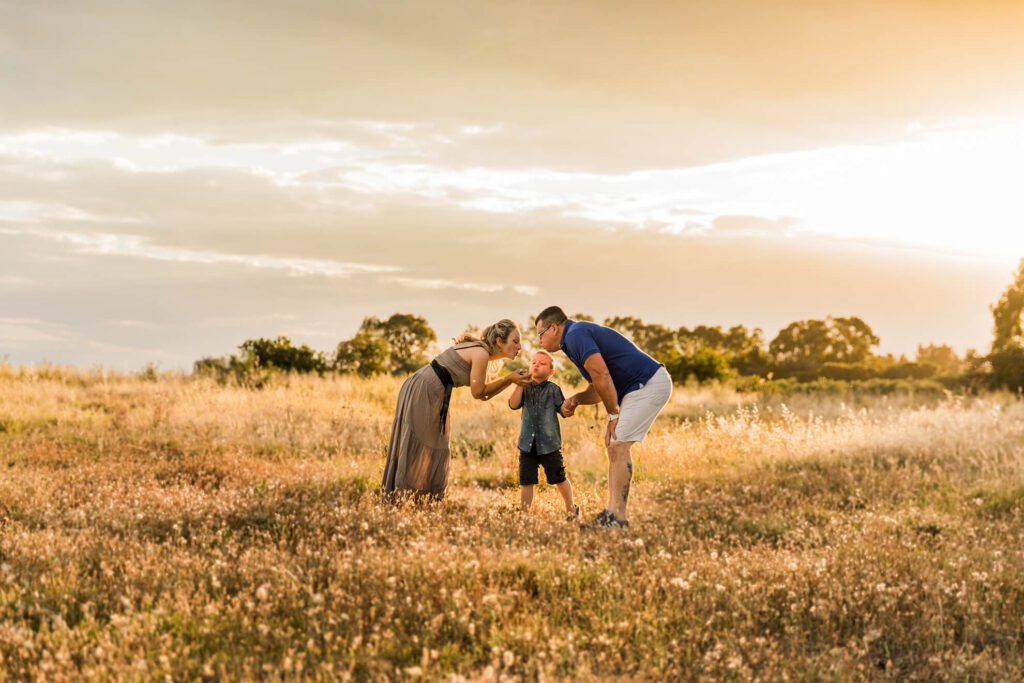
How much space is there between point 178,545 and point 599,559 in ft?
11.2

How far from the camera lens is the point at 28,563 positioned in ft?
18.0

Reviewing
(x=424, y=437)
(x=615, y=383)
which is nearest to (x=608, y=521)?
(x=615, y=383)

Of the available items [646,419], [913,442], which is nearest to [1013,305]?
[913,442]

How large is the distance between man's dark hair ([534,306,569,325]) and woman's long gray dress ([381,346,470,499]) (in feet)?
3.22

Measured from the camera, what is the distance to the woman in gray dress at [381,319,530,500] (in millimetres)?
Answer: 7715

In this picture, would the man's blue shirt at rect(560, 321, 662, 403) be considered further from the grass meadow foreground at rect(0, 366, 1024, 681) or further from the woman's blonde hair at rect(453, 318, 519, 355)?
the grass meadow foreground at rect(0, 366, 1024, 681)

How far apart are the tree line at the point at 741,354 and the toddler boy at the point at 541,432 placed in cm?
733

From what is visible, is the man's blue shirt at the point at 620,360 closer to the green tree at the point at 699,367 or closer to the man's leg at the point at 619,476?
the man's leg at the point at 619,476

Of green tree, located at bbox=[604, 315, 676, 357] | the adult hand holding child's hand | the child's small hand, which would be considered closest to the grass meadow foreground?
the child's small hand

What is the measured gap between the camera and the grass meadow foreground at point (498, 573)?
412cm

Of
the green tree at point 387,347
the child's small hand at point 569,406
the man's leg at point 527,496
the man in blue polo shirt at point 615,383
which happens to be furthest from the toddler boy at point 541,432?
the green tree at point 387,347

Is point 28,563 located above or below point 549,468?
below

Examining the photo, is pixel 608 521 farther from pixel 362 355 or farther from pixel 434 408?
pixel 362 355

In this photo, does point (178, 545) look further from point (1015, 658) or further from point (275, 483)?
point (1015, 658)
